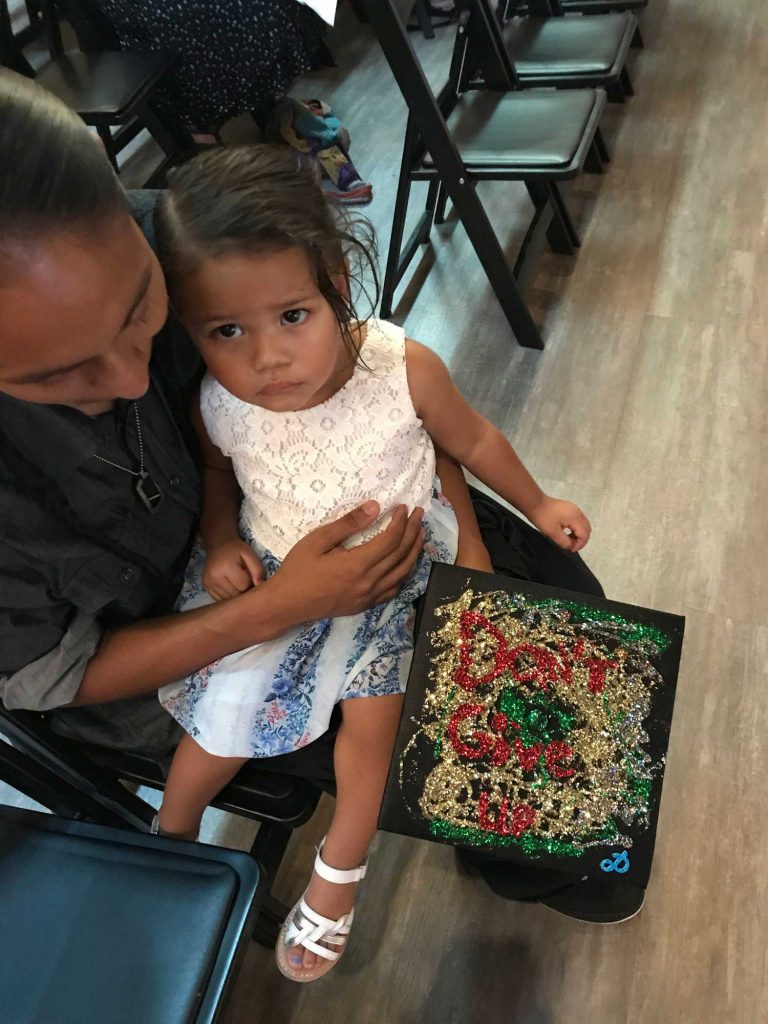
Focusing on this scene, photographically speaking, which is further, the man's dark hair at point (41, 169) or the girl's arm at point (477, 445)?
the girl's arm at point (477, 445)

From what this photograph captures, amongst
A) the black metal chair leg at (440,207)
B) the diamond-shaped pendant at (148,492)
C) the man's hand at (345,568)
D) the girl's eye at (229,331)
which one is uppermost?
the girl's eye at (229,331)

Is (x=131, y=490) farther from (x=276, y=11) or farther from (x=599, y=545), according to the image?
(x=276, y=11)

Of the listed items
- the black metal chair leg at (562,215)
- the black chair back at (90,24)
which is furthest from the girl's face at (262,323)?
the black chair back at (90,24)

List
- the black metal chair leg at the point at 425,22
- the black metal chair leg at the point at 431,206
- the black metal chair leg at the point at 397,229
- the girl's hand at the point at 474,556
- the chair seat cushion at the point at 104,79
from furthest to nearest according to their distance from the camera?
the black metal chair leg at the point at 425,22
the black metal chair leg at the point at 431,206
the chair seat cushion at the point at 104,79
the black metal chair leg at the point at 397,229
the girl's hand at the point at 474,556

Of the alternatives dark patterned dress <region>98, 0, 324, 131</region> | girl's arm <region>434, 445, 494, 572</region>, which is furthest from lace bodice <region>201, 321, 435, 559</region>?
dark patterned dress <region>98, 0, 324, 131</region>

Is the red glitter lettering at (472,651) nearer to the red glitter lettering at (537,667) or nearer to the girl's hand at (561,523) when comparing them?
the red glitter lettering at (537,667)

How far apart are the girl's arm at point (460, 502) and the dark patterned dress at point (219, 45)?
1.96 m

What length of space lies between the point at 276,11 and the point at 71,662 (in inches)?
92.8

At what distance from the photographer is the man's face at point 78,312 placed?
18.8 inches

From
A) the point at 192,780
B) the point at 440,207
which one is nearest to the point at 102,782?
the point at 192,780

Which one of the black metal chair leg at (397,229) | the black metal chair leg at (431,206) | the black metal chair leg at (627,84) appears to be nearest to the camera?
the black metal chair leg at (397,229)

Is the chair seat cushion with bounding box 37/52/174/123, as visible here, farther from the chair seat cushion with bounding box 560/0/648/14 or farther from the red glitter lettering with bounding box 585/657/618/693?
the red glitter lettering with bounding box 585/657/618/693

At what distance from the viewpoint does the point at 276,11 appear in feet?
7.60

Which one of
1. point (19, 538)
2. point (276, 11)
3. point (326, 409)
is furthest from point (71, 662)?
point (276, 11)
